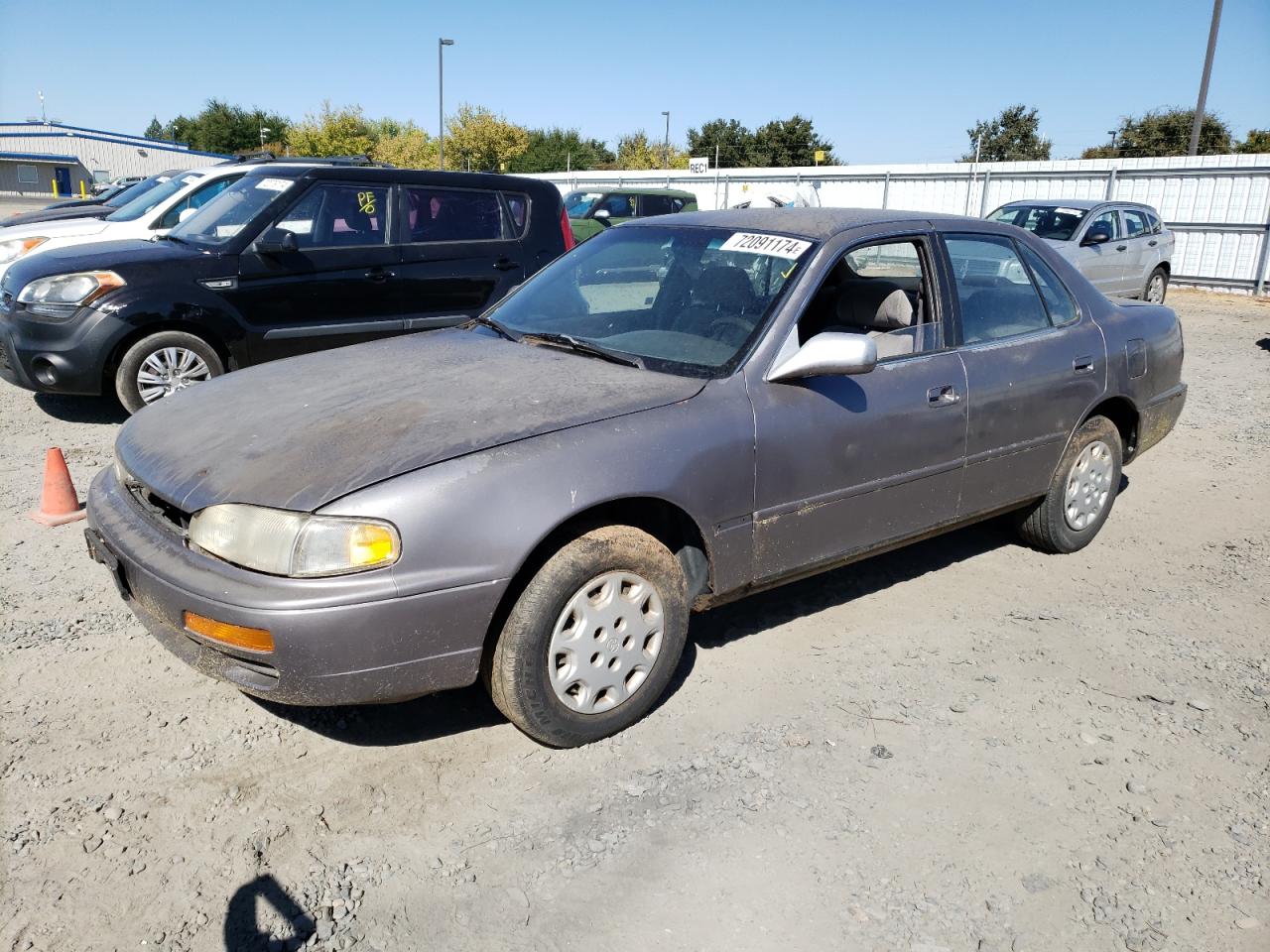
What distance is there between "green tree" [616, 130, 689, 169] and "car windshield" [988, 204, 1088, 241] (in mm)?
53843

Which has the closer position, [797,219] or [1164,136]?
[797,219]

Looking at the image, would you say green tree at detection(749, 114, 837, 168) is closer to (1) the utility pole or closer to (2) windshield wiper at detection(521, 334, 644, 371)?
(1) the utility pole

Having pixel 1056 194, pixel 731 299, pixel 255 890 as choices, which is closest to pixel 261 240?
pixel 731 299

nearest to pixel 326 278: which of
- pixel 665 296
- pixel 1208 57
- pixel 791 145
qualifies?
pixel 665 296

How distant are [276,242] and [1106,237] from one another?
11.7 m

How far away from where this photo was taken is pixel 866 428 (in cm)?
367

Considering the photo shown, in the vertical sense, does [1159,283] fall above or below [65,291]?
below

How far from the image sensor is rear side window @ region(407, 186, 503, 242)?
730cm

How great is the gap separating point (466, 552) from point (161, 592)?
0.93 m

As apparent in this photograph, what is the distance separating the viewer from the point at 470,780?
2.98m

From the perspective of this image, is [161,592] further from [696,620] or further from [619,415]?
[696,620]

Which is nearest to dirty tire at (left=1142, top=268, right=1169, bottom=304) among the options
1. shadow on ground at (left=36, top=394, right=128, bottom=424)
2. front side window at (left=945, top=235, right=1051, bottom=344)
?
front side window at (left=945, top=235, right=1051, bottom=344)

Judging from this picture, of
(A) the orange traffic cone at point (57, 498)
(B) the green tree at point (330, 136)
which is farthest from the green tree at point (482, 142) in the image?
(A) the orange traffic cone at point (57, 498)

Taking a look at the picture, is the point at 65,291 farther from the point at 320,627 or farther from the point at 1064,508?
the point at 1064,508
